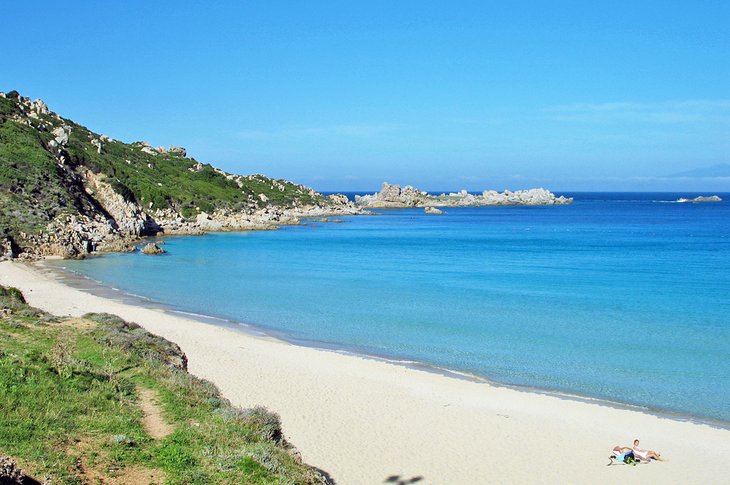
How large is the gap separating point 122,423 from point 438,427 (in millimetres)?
7944

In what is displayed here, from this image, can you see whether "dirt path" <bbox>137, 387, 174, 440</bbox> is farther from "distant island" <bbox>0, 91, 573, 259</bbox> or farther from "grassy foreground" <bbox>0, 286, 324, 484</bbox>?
"distant island" <bbox>0, 91, 573, 259</bbox>

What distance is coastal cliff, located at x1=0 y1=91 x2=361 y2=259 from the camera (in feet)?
162

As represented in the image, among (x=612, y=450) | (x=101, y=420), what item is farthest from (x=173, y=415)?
(x=612, y=450)

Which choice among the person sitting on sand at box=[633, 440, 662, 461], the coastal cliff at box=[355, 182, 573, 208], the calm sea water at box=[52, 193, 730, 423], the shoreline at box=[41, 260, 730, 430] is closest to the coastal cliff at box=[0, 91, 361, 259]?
the calm sea water at box=[52, 193, 730, 423]

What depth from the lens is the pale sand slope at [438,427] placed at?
12.2 meters

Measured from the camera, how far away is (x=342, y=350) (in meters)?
22.7

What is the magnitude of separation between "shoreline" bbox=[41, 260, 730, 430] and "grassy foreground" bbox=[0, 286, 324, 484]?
9.59 m

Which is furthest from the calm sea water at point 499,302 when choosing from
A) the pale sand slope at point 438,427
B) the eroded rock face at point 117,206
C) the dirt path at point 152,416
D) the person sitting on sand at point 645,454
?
the dirt path at point 152,416

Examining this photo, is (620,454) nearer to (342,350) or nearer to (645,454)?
(645,454)

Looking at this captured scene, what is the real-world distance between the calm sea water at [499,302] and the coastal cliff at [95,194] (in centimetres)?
547

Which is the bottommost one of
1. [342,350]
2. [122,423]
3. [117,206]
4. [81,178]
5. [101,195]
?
[342,350]

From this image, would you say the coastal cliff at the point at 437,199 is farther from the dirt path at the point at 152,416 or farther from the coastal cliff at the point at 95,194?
the dirt path at the point at 152,416

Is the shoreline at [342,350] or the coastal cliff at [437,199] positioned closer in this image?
the shoreline at [342,350]

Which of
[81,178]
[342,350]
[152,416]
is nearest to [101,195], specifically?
[81,178]
